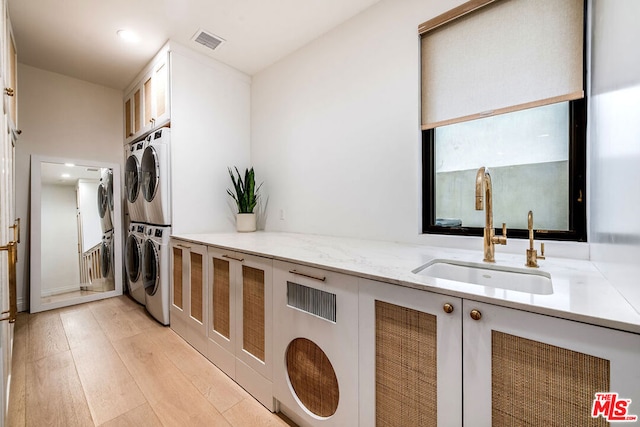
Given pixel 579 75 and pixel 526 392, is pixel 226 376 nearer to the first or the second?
pixel 526 392

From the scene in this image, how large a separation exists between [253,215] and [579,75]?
8.45 feet

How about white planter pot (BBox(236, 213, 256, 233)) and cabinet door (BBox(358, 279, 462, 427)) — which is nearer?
cabinet door (BBox(358, 279, 462, 427))

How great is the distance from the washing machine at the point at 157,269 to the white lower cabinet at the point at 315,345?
155 centimetres

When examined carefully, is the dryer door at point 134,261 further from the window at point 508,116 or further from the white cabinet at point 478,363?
the window at point 508,116

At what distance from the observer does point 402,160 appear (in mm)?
1828

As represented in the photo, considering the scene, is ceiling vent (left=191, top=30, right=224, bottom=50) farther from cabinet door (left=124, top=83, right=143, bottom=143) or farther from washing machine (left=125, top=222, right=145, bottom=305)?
washing machine (left=125, top=222, right=145, bottom=305)

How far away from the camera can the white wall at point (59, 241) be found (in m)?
2.89

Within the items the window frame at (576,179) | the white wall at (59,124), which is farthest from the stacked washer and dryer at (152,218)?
the window frame at (576,179)

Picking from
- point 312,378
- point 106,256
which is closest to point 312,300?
point 312,378

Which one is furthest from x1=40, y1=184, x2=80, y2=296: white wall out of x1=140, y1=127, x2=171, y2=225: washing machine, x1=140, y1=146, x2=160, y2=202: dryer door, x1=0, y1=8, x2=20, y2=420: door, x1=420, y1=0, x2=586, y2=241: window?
x1=420, y1=0, x2=586, y2=241: window

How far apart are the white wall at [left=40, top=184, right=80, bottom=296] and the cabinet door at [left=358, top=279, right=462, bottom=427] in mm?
3582

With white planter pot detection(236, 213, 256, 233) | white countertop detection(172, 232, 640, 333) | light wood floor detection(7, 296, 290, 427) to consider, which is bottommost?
light wood floor detection(7, 296, 290, 427)

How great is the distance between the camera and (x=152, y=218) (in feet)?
8.48

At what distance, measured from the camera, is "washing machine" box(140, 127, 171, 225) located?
2426mm
